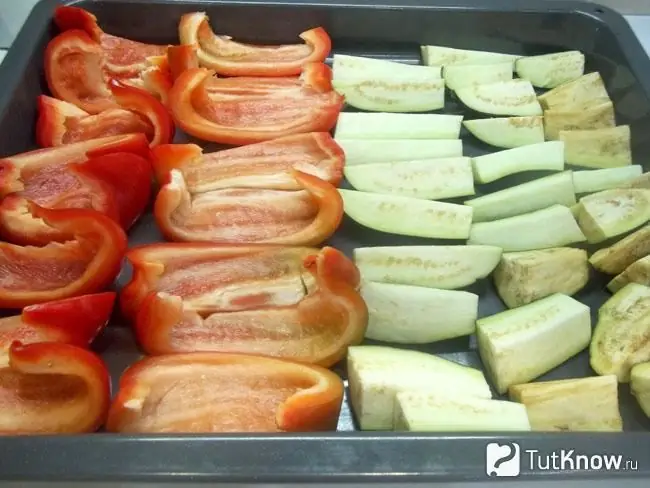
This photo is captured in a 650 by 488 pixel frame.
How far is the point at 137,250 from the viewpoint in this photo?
4.96ft

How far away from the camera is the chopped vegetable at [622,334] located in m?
1.45

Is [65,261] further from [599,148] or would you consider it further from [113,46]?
[599,148]

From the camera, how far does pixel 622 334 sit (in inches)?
58.5

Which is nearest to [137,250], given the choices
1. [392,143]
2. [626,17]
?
[392,143]

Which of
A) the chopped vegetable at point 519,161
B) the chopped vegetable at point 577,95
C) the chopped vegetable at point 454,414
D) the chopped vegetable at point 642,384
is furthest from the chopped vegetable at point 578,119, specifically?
the chopped vegetable at point 454,414

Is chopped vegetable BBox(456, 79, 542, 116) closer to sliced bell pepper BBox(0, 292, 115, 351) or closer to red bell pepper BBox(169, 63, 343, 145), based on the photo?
red bell pepper BBox(169, 63, 343, 145)

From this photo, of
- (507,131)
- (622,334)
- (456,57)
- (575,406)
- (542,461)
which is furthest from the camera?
(456,57)

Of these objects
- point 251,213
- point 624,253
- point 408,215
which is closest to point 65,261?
point 251,213

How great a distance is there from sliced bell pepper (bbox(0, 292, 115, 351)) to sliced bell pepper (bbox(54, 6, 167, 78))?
A: 2.85ft

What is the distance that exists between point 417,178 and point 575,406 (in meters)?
0.67

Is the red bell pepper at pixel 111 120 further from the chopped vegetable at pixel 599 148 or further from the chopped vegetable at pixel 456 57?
the chopped vegetable at pixel 599 148

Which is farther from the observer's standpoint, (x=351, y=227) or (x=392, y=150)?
(x=392, y=150)

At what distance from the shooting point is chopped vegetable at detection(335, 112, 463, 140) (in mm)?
1908

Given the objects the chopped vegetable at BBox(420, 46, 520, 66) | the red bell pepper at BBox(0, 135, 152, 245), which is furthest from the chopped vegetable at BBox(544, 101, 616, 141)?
the red bell pepper at BBox(0, 135, 152, 245)
